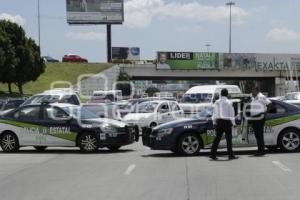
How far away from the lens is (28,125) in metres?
18.0

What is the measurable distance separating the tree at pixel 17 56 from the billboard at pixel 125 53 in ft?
115

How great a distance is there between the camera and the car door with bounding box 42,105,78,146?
1766cm

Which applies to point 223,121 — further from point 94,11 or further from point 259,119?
point 94,11

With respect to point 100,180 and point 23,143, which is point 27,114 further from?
point 100,180

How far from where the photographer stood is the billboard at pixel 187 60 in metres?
90.4

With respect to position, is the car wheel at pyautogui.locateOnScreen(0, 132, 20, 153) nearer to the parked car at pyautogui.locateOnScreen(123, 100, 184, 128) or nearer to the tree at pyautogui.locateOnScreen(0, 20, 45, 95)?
the parked car at pyautogui.locateOnScreen(123, 100, 184, 128)

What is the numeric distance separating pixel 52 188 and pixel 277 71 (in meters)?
85.0

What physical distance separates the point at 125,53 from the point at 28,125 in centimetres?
8783

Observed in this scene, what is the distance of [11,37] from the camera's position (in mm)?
65688

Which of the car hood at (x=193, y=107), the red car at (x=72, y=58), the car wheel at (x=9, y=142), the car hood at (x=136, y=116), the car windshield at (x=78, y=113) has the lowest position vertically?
the car wheel at (x=9, y=142)

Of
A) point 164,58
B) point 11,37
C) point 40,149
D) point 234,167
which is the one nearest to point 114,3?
point 164,58

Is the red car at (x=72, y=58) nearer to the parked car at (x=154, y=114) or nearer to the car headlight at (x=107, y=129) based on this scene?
the parked car at (x=154, y=114)

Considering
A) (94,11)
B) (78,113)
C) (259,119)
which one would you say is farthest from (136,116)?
(94,11)

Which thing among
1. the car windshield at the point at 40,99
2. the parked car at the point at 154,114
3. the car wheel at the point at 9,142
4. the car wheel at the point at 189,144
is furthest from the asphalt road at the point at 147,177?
the car windshield at the point at 40,99
